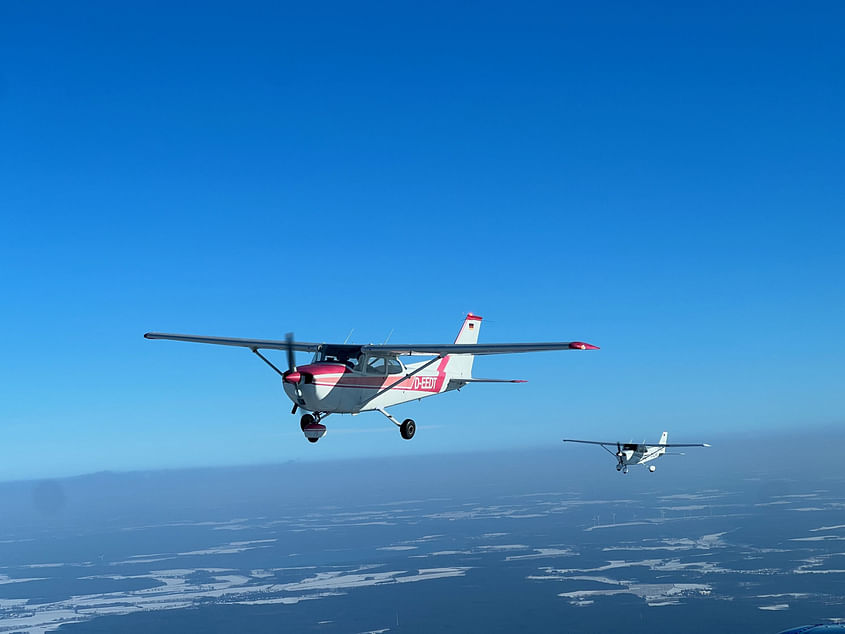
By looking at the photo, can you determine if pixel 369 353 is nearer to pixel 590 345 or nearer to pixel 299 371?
pixel 299 371

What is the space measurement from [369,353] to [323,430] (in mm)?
4535

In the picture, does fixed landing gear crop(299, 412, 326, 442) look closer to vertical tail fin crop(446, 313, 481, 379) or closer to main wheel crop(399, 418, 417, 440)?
main wheel crop(399, 418, 417, 440)

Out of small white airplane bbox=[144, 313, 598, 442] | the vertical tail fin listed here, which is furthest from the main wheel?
the vertical tail fin

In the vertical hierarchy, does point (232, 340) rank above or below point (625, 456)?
above

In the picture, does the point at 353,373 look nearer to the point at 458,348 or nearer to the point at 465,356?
the point at 458,348

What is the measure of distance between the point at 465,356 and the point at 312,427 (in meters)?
16.5

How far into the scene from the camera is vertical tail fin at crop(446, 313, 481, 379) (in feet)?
162

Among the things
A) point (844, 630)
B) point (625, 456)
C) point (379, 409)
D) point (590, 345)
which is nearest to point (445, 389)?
point (379, 409)

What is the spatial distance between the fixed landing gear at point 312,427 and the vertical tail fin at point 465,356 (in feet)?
39.4

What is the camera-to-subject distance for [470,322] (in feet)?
184

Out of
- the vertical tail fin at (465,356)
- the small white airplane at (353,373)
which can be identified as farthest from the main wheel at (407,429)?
the vertical tail fin at (465,356)

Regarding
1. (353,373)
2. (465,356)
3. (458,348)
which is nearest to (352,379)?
(353,373)

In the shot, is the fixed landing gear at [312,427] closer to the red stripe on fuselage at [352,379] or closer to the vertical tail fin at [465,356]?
the red stripe on fuselage at [352,379]

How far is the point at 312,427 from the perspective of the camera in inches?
1487
